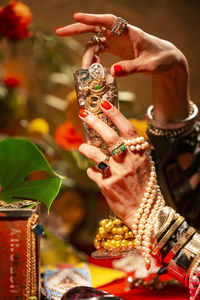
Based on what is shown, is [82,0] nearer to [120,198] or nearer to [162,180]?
[162,180]

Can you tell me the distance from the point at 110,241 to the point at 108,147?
0.19 metres

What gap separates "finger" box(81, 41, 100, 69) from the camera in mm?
784

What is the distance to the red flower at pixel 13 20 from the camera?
1.02 meters

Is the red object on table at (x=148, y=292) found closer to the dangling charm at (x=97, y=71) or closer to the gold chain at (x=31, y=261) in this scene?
the gold chain at (x=31, y=261)

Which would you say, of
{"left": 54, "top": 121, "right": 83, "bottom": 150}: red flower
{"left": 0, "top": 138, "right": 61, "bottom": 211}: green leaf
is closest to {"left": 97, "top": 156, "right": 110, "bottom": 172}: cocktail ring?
{"left": 0, "top": 138, "right": 61, "bottom": 211}: green leaf

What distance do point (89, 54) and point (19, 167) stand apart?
0.96ft

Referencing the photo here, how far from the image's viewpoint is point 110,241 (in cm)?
75

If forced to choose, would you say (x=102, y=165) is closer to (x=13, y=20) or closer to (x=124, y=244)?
(x=124, y=244)

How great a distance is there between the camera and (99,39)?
79 centimetres

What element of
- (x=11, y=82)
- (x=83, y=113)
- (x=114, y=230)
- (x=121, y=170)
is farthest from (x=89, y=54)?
(x=11, y=82)

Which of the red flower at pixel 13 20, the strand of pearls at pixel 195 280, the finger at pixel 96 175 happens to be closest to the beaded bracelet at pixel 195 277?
the strand of pearls at pixel 195 280

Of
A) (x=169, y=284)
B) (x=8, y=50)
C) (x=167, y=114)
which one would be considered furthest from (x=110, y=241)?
(x=8, y=50)

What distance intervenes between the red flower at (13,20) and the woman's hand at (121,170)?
1.53 feet

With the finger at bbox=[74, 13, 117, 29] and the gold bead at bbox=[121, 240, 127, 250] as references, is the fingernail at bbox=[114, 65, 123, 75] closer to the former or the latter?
the finger at bbox=[74, 13, 117, 29]
